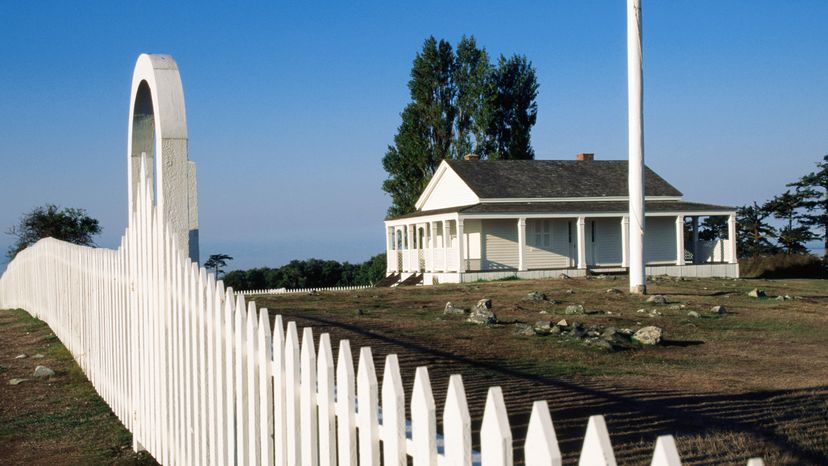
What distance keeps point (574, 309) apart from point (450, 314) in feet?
8.40

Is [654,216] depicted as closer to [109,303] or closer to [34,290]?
[34,290]

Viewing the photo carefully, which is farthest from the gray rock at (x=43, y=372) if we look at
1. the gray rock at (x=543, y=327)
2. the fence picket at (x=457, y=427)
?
the fence picket at (x=457, y=427)

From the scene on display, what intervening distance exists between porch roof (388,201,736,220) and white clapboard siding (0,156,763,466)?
25.6m

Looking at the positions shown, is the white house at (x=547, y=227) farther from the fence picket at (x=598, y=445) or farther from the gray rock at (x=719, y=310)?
the fence picket at (x=598, y=445)

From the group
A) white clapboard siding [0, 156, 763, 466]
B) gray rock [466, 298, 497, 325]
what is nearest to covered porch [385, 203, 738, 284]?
gray rock [466, 298, 497, 325]

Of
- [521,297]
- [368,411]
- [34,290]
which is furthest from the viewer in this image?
[521,297]

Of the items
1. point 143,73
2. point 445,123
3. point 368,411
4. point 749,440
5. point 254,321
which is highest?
point 445,123

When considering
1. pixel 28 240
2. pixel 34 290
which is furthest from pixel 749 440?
pixel 28 240

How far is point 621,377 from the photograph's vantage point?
9672 mm

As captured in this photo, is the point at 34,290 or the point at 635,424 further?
the point at 34,290

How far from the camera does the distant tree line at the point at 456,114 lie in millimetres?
52750

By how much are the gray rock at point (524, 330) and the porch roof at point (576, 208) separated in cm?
2027

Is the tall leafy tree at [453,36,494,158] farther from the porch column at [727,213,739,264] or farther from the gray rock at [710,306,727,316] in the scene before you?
the gray rock at [710,306,727,316]

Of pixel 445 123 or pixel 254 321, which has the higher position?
pixel 445 123
